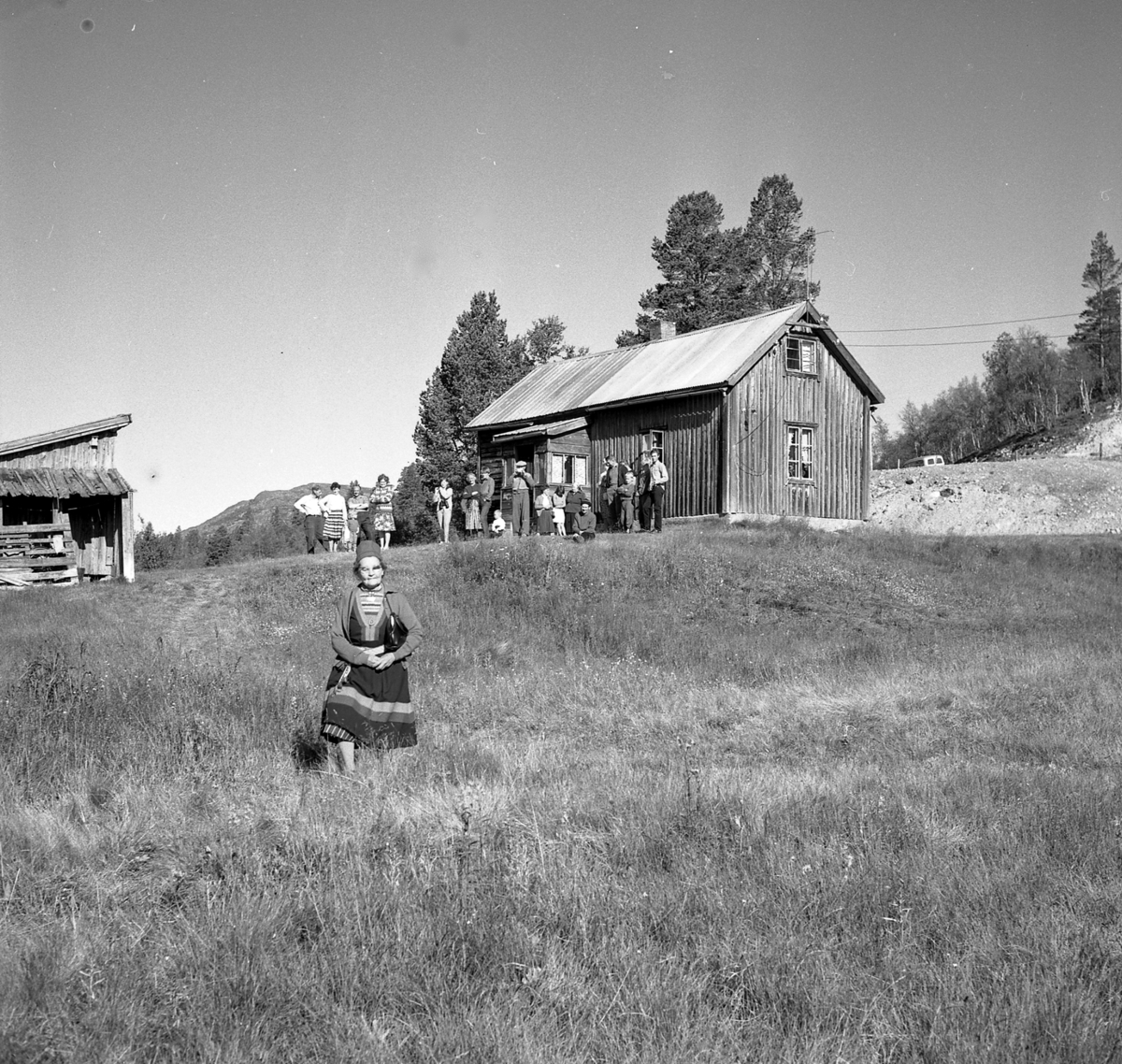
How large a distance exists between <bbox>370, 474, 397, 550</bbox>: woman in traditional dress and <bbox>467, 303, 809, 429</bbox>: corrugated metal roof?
8826mm

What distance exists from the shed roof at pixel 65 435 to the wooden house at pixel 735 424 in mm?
11565

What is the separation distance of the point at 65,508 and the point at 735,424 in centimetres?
1746

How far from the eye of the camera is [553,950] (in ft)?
15.6

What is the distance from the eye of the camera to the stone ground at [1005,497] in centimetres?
4325

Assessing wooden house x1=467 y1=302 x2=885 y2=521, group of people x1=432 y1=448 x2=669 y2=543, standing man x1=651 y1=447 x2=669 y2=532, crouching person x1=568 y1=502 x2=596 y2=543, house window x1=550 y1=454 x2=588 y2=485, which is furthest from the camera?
house window x1=550 y1=454 x2=588 y2=485

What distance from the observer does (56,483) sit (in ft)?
84.4

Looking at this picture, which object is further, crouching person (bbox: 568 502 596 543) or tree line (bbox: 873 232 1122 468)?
tree line (bbox: 873 232 1122 468)

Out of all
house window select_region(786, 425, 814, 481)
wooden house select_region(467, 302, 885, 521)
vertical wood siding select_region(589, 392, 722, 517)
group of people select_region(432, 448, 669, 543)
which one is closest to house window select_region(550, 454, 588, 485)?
wooden house select_region(467, 302, 885, 521)

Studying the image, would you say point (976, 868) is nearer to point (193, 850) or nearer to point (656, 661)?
point (193, 850)

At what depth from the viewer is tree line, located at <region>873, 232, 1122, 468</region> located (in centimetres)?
8200

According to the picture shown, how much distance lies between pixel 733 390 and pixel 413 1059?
2724 centimetres

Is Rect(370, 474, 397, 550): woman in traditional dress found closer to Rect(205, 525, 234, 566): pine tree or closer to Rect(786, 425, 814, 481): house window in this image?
Rect(786, 425, 814, 481): house window

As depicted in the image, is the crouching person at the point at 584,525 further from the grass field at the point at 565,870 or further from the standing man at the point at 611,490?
the grass field at the point at 565,870

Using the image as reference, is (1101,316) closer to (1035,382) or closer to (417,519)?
(1035,382)
